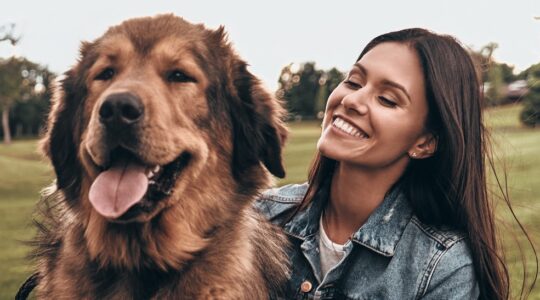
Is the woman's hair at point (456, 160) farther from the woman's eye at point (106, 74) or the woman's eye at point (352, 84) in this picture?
the woman's eye at point (106, 74)

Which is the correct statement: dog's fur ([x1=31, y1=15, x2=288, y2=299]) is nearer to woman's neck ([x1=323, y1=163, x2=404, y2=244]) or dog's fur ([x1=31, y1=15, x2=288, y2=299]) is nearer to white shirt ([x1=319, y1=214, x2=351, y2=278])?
white shirt ([x1=319, y1=214, x2=351, y2=278])

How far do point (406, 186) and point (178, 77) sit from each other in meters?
1.58

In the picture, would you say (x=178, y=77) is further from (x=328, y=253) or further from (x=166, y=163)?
(x=328, y=253)

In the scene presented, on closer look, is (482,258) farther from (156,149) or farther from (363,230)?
(156,149)

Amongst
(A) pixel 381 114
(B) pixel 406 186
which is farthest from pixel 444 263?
(A) pixel 381 114

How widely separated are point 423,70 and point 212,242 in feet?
5.19

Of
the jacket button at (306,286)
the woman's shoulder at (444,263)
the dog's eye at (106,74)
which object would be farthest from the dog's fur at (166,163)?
the woman's shoulder at (444,263)

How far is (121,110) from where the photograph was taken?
277 centimetres

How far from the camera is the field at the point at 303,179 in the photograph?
4398mm

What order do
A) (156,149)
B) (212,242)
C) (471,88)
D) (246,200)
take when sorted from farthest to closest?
(471,88), (246,200), (212,242), (156,149)

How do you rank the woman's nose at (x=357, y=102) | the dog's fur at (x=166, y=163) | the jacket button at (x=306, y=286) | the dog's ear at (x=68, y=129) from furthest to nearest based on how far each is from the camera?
the jacket button at (x=306, y=286), the woman's nose at (x=357, y=102), the dog's ear at (x=68, y=129), the dog's fur at (x=166, y=163)

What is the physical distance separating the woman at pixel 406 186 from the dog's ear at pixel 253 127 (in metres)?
0.29

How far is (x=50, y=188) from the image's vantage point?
3.66 m

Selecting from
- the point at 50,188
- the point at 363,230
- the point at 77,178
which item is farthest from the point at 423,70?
the point at 50,188
